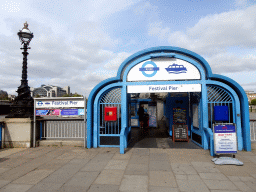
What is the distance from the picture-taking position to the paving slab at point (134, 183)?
393cm

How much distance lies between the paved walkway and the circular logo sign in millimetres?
3301

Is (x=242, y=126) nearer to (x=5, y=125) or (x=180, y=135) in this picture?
(x=180, y=135)

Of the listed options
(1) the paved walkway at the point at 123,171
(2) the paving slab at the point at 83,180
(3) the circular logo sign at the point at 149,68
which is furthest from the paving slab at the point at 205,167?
(3) the circular logo sign at the point at 149,68

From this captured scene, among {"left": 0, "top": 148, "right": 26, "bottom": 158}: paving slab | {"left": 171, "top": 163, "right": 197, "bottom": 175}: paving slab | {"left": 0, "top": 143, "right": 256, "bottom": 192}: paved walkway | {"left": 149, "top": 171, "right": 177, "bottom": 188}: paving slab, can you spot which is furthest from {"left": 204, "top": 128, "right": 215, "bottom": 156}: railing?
{"left": 0, "top": 148, "right": 26, "bottom": 158}: paving slab

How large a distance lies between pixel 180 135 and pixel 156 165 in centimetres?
392

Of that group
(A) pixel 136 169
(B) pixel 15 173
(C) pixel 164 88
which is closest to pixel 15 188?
(B) pixel 15 173

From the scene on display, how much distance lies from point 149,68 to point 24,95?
6024mm

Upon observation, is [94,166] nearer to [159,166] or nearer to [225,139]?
[159,166]

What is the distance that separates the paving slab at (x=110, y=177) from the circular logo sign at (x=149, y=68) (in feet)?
14.4

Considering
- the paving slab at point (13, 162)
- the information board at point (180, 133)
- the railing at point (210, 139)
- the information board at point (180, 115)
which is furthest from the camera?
the information board at point (180, 115)

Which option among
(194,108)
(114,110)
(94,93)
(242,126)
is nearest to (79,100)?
(94,93)

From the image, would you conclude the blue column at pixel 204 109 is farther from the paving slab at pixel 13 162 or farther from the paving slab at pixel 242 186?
the paving slab at pixel 13 162

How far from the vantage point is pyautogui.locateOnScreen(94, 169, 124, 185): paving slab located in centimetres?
431

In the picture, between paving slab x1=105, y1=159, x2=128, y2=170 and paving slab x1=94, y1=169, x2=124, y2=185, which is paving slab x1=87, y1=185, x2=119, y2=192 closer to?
paving slab x1=94, y1=169, x2=124, y2=185
